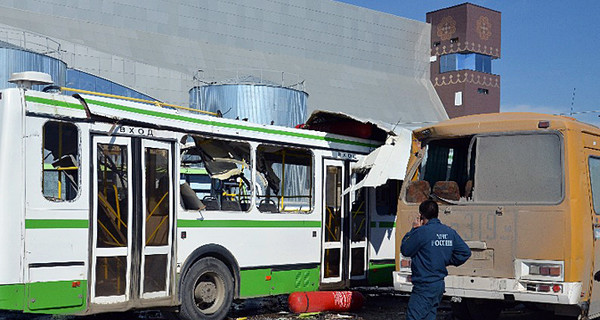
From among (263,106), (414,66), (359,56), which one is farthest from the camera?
(414,66)

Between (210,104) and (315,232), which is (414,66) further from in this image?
(315,232)

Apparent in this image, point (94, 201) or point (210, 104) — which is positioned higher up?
point (210, 104)

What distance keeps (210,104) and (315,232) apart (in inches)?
867

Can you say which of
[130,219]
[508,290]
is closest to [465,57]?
[508,290]

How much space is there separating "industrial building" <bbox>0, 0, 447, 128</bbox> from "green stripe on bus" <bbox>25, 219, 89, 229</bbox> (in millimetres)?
19407

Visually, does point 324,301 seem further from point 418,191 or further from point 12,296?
point 12,296

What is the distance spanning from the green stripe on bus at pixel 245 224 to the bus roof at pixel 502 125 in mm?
2466

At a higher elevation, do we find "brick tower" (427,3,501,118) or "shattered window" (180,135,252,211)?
"brick tower" (427,3,501,118)

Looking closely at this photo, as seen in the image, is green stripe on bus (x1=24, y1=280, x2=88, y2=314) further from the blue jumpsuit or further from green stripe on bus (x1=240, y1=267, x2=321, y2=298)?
the blue jumpsuit

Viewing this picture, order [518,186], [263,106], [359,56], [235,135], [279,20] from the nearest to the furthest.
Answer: [518,186] → [235,135] → [263,106] → [279,20] → [359,56]

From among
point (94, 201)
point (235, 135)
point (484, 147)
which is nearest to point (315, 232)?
point (235, 135)

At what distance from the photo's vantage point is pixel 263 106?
3278 centimetres

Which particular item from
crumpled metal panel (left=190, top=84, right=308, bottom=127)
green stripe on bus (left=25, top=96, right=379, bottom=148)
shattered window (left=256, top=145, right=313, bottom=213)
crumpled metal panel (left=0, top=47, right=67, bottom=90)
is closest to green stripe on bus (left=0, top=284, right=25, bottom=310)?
green stripe on bus (left=25, top=96, right=379, bottom=148)

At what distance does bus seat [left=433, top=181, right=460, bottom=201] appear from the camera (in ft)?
32.8
